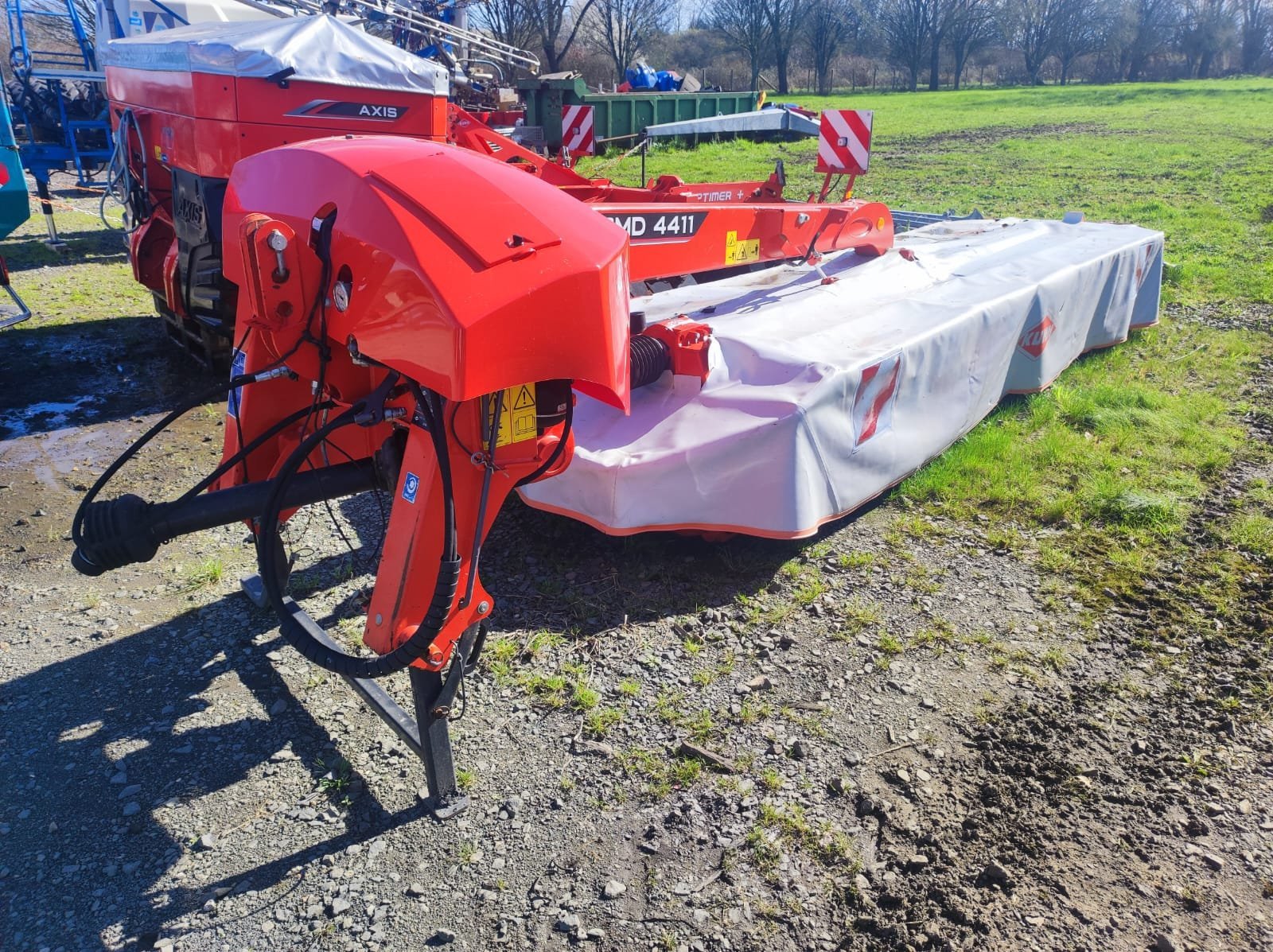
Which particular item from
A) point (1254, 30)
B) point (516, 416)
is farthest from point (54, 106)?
point (1254, 30)

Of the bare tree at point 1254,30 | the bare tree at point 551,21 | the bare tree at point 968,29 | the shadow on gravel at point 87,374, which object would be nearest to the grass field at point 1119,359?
the shadow on gravel at point 87,374

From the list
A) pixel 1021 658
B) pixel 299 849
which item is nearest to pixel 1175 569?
pixel 1021 658

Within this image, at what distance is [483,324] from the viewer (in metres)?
1.97

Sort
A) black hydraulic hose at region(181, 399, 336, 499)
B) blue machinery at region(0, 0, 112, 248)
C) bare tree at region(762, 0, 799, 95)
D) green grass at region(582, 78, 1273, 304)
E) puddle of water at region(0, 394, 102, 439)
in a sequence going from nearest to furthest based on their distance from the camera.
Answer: black hydraulic hose at region(181, 399, 336, 499) < puddle of water at region(0, 394, 102, 439) < green grass at region(582, 78, 1273, 304) < blue machinery at region(0, 0, 112, 248) < bare tree at region(762, 0, 799, 95)

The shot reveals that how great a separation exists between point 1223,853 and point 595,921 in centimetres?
180

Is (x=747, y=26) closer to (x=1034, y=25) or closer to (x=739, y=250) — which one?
(x=1034, y=25)

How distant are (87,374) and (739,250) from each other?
180 inches

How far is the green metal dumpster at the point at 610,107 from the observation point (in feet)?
53.6

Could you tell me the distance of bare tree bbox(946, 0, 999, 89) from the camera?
55.4m

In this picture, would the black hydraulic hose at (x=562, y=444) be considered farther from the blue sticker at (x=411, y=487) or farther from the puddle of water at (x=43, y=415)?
the puddle of water at (x=43, y=415)

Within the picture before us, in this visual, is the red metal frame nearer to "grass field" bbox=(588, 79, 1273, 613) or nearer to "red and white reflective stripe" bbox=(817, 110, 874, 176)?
"grass field" bbox=(588, 79, 1273, 613)

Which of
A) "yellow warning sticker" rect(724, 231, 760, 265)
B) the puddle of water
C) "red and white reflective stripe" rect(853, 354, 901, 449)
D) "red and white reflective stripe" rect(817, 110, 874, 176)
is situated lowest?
the puddle of water

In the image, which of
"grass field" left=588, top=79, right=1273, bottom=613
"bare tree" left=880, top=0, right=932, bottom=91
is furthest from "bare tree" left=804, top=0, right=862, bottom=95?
"grass field" left=588, top=79, right=1273, bottom=613

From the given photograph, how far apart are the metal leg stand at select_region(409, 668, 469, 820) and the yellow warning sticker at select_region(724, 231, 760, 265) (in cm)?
301
